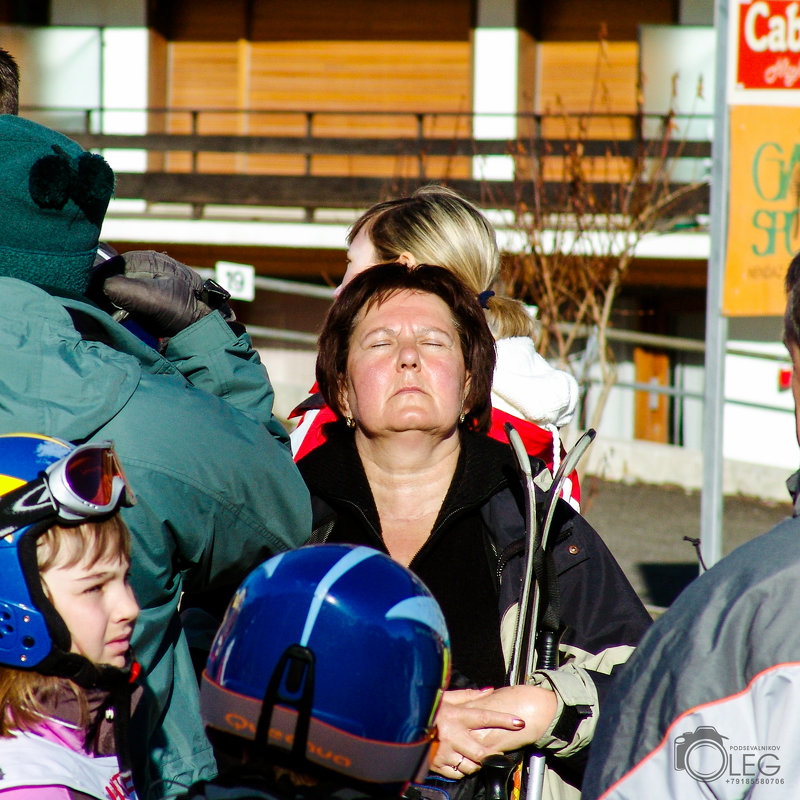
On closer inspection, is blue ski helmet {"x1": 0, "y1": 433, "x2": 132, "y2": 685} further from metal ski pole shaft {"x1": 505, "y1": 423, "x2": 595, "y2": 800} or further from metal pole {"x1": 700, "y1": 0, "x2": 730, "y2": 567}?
metal pole {"x1": 700, "y1": 0, "x2": 730, "y2": 567}

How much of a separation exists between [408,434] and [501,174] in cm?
Answer: 1254

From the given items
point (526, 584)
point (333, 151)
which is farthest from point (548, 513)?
point (333, 151)

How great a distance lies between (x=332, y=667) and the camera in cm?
140

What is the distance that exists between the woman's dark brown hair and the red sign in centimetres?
294

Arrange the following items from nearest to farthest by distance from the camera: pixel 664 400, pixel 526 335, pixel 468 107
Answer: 1. pixel 526 335
2. pixel 664 400
3. pixel 468 107

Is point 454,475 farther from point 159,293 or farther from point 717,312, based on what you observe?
→ point 717,312

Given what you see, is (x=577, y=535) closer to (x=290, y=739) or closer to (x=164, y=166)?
(x=290, y=739)

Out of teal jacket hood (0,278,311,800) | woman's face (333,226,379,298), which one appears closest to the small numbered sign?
woman's face (333,226,379,298)

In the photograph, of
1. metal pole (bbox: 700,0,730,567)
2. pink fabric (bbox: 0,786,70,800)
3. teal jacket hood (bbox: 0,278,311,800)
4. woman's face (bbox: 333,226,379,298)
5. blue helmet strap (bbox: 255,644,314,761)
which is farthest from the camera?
metal pole (bbox: 700,0,730,567)

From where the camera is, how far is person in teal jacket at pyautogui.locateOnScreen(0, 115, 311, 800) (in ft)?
6.07

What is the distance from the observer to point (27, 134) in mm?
1957

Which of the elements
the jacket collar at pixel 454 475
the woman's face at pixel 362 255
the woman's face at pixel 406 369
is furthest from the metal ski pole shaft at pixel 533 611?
the woman's face at pixel 362 255

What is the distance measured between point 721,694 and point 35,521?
1.05 metres

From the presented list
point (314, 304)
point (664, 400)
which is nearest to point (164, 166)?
point (314, 304)
